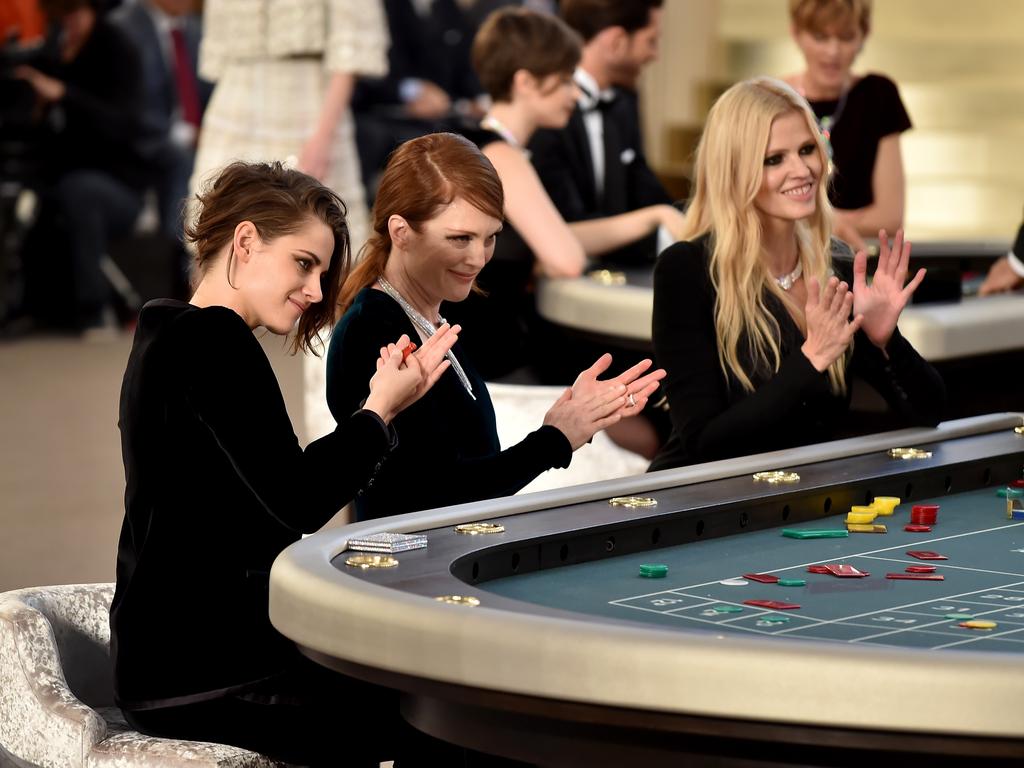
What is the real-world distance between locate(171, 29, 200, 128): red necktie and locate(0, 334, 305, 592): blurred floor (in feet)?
4.91

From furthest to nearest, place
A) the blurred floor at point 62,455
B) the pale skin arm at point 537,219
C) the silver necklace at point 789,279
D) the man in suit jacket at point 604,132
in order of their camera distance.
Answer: the man in suit jacket at point 604,132
the blurred floor at point 62,455
the pale skin arm at point 537,219
the silver necklace at point 789,279

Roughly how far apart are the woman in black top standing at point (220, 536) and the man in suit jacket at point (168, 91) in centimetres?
675

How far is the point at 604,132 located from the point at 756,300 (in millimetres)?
2072

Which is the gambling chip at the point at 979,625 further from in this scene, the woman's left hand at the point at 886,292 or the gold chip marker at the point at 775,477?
the woman's left hand at the point at 886,292

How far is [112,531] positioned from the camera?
5184 millimetres

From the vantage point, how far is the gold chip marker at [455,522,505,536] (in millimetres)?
2164

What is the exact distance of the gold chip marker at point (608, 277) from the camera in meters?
4.36

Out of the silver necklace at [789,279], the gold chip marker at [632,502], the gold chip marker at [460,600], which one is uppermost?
the silver necklace at [789,279]

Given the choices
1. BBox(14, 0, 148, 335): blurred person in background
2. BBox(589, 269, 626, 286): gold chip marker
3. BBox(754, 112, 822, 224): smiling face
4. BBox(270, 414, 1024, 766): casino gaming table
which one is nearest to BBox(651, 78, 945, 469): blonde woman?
BBox(754, 112, 822, 224): smiling face

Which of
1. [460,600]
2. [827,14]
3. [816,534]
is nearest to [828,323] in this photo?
[816,534]

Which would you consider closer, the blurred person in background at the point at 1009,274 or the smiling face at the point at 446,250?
the smiling face at the point at 446,250

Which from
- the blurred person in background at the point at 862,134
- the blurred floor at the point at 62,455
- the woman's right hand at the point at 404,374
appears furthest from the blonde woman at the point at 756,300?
the blurred floor at the point at 62,455

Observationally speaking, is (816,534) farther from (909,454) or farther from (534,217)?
(534,217)

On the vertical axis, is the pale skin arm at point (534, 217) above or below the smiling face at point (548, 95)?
below
